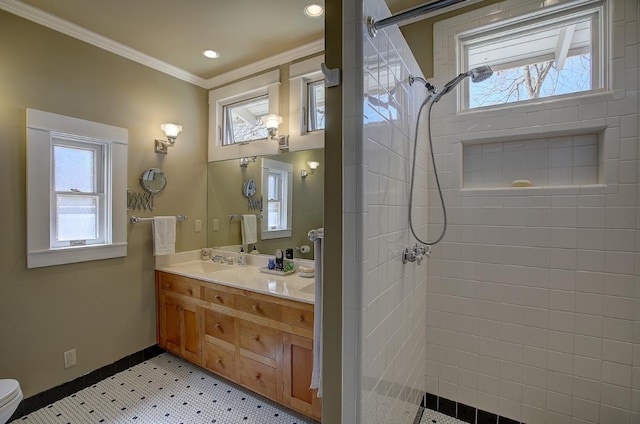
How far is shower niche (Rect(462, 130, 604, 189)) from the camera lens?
1610 millimetres

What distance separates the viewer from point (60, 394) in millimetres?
2084

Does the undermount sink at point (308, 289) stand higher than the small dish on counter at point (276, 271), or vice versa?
the small dish on counter at point (276, 271)

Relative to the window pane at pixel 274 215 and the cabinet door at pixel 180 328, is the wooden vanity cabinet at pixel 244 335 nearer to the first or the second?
the cabinet door at pixel 180 328

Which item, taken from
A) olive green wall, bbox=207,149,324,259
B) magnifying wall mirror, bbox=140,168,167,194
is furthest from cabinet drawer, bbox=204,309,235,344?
magnifying wall mirror, bbox=140,168,167,194

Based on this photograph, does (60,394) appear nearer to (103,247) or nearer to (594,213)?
(103,247)

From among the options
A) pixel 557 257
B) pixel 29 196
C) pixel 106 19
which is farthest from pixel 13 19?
pixel 557 257

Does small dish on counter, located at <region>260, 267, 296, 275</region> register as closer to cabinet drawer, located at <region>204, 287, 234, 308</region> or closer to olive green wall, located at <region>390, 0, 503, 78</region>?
cabinet drawer, located at <region>204, 287, 234, 308</region>

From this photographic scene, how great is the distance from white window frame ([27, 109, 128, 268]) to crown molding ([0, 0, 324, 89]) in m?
0.63

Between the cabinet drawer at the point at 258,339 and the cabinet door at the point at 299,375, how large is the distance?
10cm

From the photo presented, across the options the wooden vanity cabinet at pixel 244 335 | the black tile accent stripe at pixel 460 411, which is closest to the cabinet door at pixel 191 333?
the wooden vanity cabinet at pixel 244 335

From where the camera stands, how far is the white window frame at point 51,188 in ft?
6.40

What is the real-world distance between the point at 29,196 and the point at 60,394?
142cm

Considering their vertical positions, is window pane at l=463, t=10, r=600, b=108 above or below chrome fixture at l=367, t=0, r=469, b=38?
above

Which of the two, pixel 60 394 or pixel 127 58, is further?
pixel 127 58
